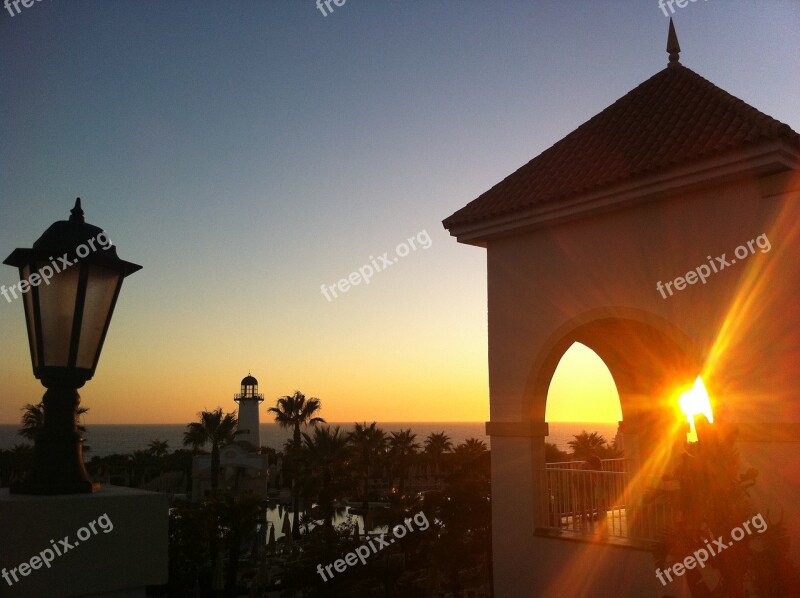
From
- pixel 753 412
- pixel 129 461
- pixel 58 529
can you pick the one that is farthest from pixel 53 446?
pixel 129 461

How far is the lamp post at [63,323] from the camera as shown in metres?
2.94

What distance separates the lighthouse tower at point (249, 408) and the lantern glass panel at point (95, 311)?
5819 cm

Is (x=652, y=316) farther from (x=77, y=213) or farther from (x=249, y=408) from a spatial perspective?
(x=249, y=408)

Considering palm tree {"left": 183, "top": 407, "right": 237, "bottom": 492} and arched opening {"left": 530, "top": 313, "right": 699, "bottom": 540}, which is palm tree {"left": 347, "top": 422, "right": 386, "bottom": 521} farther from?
arched opening {"left": 530, "top": 313, "right": 699, "bottom": 540}

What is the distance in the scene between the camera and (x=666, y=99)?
37.9 ft

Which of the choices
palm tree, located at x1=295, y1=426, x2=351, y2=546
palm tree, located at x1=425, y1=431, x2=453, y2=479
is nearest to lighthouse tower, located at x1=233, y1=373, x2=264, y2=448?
palm tree, located at x1=425, y1=431, x2=453, y2=479

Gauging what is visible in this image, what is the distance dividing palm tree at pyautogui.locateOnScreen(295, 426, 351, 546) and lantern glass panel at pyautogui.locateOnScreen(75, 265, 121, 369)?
31.9m

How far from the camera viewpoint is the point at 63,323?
2969 millimetres

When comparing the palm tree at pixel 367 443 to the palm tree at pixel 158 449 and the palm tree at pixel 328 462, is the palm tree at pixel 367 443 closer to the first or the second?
the palm tree at pixel 328 462

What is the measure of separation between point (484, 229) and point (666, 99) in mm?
3930

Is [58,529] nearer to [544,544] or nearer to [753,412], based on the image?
[753,412]

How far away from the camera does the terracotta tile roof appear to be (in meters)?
8.86

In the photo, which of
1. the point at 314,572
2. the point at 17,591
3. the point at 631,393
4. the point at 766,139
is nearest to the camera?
the point at 17,591

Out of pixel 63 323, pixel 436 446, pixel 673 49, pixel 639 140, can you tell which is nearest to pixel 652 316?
pixel 639 140
